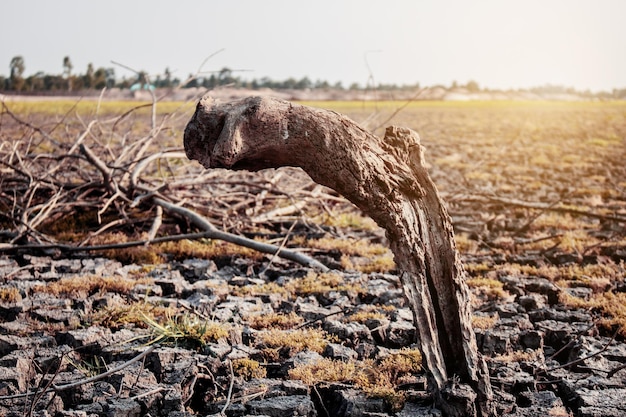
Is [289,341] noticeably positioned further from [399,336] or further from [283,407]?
[283,407]

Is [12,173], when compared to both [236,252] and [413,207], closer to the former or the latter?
[236,252]

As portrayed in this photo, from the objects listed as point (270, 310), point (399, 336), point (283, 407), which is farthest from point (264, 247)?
point (283, 407)

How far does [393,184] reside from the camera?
2902 millimetres

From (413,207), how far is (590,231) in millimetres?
5101

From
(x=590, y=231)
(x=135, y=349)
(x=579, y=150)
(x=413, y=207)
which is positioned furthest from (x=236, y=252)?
(x=579, y=150)

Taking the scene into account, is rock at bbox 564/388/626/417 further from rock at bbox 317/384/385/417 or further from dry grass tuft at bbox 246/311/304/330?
dry grass tuft at bbox 246/311/304/330

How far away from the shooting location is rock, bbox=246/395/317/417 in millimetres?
3082

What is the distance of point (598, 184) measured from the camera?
37.6 ft

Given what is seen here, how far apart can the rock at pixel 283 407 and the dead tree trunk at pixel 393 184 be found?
0.60 meters

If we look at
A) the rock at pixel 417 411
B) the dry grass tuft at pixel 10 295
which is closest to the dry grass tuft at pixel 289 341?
the rock at pixel 417 411

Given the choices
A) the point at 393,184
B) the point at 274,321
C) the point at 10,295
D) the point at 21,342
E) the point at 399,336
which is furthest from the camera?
the point at 10,295

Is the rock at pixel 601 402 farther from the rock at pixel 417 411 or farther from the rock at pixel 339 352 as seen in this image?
the rock at pixel 339 352

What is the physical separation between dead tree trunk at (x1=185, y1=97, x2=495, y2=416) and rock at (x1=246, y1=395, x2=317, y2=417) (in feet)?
1.98

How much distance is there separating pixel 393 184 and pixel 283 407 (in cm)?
121
